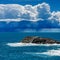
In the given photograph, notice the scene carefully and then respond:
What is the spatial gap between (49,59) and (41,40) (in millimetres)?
49968

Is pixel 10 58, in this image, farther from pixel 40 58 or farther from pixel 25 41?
pixel 25 41

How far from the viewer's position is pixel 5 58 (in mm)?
91500

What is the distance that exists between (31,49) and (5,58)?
24169mm

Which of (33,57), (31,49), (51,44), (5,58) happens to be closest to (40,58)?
(33,57)

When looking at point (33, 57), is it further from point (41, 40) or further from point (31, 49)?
point (41, 40)

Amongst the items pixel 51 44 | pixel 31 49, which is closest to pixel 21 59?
pixel 31 49

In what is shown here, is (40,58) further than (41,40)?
No

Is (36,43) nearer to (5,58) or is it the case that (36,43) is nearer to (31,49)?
(31,49)

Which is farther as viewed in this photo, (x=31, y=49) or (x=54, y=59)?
(x=31, y=49)

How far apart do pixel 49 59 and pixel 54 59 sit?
1179mm

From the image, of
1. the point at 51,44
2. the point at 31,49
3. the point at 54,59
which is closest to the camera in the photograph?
the point at 54,59

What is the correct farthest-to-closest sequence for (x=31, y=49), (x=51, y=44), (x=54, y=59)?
(x=51, y=44) → (x=31, y=49) → (x=54, y=59)

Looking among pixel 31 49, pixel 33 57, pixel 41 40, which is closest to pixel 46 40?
pixel 41 40

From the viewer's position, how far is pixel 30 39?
138 metres
